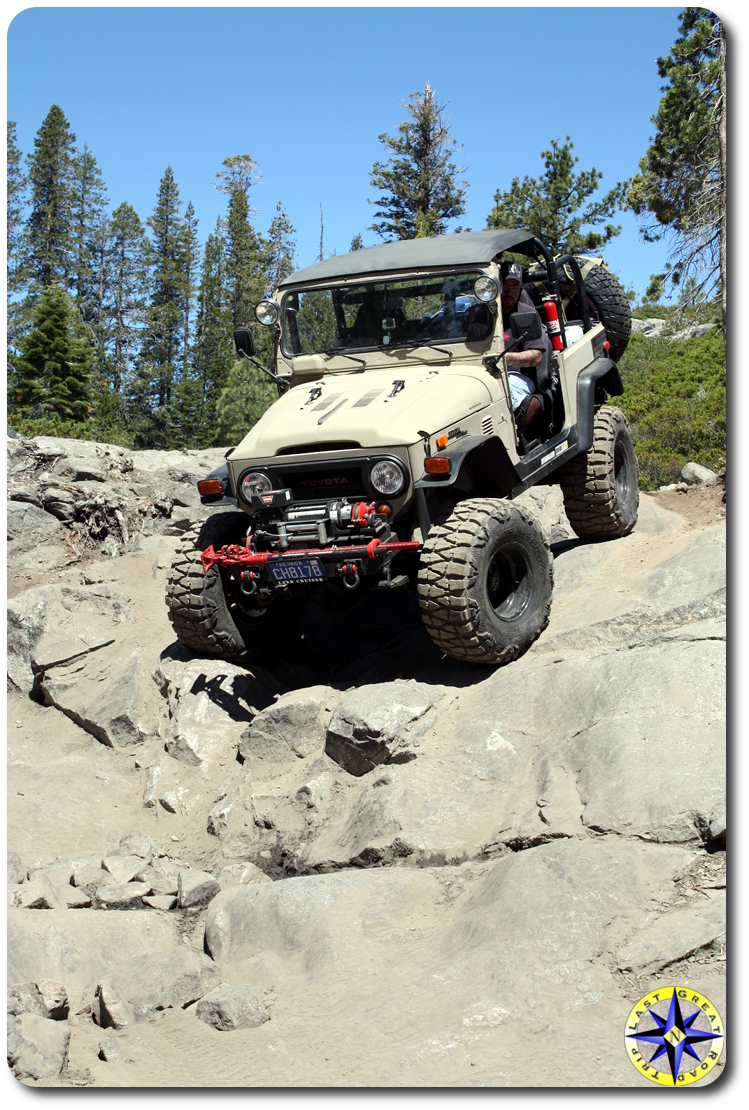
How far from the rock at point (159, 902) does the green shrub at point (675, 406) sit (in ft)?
36.2

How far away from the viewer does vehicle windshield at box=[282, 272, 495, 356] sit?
23.9ft

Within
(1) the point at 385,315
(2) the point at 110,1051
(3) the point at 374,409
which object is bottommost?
(2) the point at 110,1051

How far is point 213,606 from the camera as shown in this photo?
7.06m

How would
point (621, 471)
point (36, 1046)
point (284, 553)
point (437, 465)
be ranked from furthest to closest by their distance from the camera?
point (621, 471) < point (284, 553) < point (437, 465) < point (36, 1046)

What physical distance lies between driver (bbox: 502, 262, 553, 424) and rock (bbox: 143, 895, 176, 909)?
4149mm

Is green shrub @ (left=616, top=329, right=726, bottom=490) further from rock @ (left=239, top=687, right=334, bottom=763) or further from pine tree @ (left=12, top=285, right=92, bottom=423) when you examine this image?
pine tree @ (left=12, top=285, right=92, bottom=423)

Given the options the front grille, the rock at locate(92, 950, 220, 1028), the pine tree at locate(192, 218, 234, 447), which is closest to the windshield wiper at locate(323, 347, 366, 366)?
the front grille

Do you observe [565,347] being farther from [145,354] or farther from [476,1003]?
[145,354]

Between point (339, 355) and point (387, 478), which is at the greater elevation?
point (339, 355)

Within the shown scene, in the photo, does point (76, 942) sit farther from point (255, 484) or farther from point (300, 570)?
point (255, 484)

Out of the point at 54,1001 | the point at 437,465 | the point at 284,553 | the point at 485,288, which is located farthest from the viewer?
the point at 485,288

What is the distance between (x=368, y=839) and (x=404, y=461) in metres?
2.27

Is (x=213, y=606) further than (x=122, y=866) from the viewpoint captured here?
Yes

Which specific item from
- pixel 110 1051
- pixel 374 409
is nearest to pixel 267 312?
pixel 374 409
